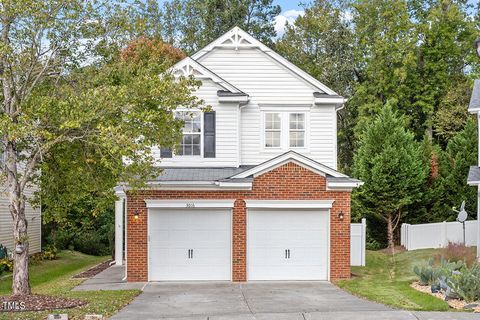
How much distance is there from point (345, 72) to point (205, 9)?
1122 cm

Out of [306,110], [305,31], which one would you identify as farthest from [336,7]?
[306,110]

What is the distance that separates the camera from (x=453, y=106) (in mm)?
38969

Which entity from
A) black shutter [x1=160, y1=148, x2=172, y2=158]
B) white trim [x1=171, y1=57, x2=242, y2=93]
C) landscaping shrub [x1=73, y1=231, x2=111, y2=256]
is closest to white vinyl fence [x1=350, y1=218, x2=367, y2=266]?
white trim [x1=171, y1=57, x2=242, y2=93]

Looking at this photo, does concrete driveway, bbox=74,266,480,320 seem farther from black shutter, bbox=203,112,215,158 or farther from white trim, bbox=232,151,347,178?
black shutter, bbox=203,112,215,158

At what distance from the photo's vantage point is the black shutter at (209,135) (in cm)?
2231

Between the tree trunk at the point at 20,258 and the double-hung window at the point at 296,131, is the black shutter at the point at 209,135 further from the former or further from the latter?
the tree trunk at the point at 20,258

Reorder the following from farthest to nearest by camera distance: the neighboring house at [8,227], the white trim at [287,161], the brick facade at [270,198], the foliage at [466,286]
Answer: the neighboring house at [8,227] → the brick facade at [270,198] → the white trim at [287,161] → the foliage at [466,286]

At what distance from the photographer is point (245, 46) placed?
23.6 metres

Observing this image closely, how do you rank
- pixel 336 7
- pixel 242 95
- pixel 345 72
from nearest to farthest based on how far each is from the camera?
pixel 242 95, pixel 345 72, pixel 336 7

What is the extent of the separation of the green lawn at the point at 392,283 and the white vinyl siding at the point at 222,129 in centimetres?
573

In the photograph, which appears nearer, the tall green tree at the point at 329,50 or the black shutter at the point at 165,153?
the black shutter at the point at 165,153

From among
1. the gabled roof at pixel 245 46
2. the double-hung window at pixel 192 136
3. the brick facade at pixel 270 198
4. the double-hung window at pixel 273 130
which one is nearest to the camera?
the brick facade at pixel 270 198

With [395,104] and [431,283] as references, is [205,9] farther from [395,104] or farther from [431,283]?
[431,283]

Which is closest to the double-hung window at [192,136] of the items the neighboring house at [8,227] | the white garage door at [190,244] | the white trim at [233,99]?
the white trim at [233,99]
